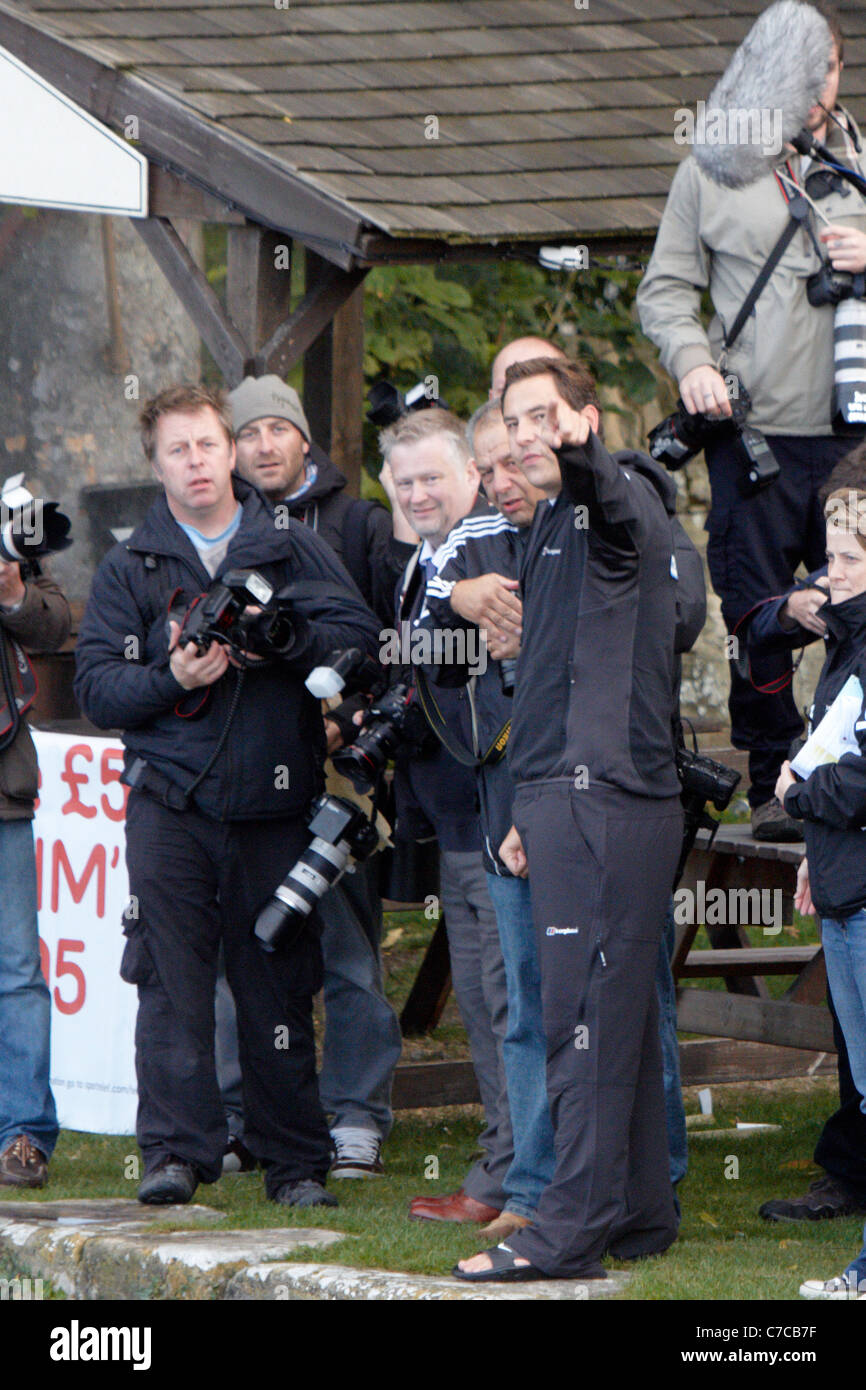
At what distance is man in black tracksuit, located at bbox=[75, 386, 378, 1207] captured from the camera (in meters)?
5.03

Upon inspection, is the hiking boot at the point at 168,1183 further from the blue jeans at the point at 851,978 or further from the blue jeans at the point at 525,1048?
the blue jeans at the point at 851,978

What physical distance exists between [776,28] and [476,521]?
2059 millimetres

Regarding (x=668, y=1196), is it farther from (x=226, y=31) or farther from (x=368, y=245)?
(x=226, y=31)

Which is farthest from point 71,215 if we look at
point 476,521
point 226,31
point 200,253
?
point 476,521

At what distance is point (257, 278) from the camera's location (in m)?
6.81

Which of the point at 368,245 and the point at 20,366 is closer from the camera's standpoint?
the point at 368,245

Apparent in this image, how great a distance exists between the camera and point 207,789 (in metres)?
5.01

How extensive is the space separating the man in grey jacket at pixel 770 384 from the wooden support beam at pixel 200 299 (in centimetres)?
153

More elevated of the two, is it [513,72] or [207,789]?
[513,72]

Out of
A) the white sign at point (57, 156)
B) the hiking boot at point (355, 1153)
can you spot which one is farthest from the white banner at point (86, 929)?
the white sign at point (57, 156)
